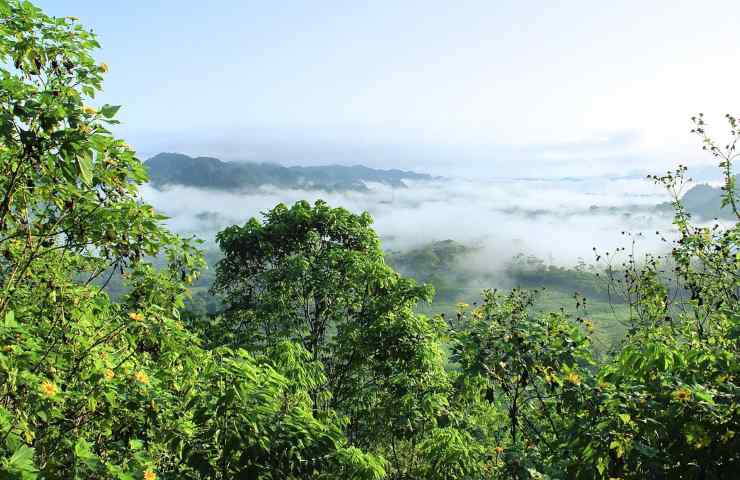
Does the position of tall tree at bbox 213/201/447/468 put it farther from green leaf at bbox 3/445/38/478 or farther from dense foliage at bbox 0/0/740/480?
green leaf at bbox 3/445/38/478

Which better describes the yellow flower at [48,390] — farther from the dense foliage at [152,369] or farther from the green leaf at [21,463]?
the green leaf at [21,463]

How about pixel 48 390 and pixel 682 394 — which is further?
pixel 682 394

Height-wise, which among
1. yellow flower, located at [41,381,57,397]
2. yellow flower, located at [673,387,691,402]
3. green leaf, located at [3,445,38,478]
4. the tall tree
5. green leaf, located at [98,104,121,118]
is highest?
green leaf, located at [98,104,121,118]

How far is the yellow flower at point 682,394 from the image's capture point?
209 inches

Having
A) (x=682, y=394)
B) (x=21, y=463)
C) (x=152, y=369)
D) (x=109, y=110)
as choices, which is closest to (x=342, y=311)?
(x=152, y=369)

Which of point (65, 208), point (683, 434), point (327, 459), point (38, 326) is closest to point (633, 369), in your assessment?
point (683, 434)

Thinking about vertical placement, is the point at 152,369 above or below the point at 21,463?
below

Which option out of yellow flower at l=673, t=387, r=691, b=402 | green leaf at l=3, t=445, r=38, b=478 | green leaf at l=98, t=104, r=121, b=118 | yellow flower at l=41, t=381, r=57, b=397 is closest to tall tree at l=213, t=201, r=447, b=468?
yellow flower at l=673, t=387, r=691, b=402


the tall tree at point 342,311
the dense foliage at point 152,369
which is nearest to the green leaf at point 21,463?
the dense foliage at point 152,369

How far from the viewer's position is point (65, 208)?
Result: 5.73 meters

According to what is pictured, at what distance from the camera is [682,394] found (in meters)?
5.33

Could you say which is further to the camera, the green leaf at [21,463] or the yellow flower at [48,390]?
the yellow flower at [48,390]

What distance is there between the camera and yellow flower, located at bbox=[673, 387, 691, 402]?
5316 millimetres

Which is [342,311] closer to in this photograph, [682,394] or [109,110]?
[682,394]
